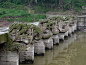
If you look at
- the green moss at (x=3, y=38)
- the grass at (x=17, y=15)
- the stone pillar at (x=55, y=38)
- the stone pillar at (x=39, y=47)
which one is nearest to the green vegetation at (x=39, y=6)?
the grass at (x=17, y=15)

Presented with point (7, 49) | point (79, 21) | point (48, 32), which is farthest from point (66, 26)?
point (79, 21)

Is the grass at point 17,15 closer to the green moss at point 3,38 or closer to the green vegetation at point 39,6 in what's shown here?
the green vegetation at point 39,6

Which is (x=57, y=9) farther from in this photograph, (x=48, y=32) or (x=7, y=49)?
(x=7, y=49)

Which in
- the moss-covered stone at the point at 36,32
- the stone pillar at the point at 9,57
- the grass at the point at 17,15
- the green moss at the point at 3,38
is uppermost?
the green moss at the point at 3,38

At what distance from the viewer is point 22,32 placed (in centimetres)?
954

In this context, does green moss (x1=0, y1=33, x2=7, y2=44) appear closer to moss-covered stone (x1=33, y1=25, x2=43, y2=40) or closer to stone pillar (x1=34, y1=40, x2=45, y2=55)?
moss-covered stone (x1=33, y1=25, x2=43, y2=40)

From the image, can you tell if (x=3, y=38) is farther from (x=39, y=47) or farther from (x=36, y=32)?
(x=39, y=47)

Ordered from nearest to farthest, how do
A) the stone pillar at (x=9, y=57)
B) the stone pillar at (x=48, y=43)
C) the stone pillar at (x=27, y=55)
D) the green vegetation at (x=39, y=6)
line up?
the stone pillar at (x=9, y=57)
the stone pillar at (x=27, y=55)
the stone pillar at (x=48, y=43)
the green vegetation at (x=39, y=6)

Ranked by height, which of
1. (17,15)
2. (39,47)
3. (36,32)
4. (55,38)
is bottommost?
(17,15)

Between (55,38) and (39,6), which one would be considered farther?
(39,6)

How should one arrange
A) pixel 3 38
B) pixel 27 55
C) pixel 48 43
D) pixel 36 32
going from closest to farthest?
pixel 3 38, pixel 27 55, pixel 36 32, pixel 48 43

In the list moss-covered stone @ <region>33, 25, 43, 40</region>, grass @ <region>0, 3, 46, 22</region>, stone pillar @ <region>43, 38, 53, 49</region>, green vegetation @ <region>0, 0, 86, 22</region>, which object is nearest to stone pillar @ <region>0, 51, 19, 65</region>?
moss-covered stone @ <region>33, 25, 43, 40</region>

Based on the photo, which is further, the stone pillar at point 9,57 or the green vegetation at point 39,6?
the green vegetation at point 39,6

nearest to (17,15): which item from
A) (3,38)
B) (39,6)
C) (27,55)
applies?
(39,6)
